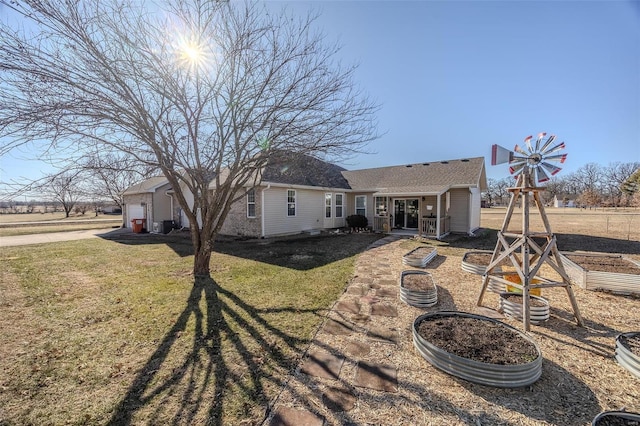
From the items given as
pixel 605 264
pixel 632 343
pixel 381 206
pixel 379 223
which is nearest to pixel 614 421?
pixel 632 343

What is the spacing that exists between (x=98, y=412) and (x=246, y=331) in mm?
1729

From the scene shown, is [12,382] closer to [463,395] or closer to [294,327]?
[294,327]

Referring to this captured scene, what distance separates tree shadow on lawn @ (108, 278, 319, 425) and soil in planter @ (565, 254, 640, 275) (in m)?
6.63

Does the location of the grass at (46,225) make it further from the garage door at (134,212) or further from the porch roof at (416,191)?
the porch roof at (416,191)

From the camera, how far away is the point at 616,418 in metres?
2.09

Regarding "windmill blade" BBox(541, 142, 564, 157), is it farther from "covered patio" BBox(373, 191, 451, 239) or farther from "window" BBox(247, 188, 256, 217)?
"window" BBox(247, 188, 256, 217)

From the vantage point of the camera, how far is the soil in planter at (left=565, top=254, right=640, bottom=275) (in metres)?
5.75

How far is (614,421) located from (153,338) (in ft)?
15.9

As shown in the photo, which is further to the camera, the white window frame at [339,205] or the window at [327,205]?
the white window frame at [339,205]

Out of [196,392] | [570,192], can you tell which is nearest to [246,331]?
[196,392]

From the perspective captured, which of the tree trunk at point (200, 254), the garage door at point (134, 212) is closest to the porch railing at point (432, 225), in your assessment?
the tree trunk at point (200, 254)

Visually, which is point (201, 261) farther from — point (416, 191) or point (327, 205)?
point (416, 191)

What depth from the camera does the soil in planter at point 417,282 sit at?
524 cm

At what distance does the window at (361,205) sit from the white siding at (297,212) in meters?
2.74
